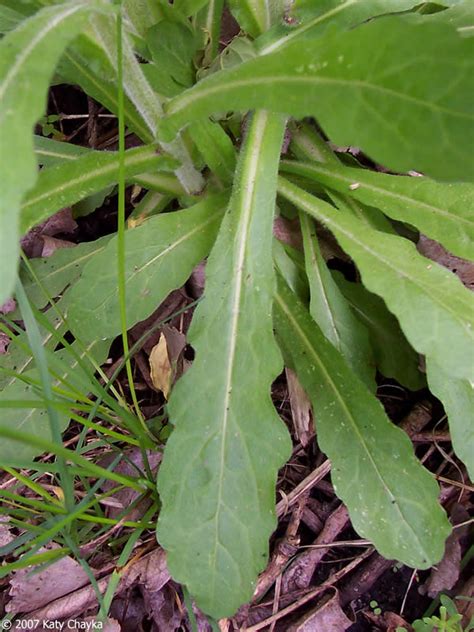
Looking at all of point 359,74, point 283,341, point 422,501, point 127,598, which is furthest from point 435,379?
point 127,598

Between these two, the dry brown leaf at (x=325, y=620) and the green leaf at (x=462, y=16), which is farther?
the dry brown leaf at (x=325, y=620)

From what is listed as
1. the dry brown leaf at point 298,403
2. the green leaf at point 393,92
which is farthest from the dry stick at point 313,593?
the green leaf at point 393,92

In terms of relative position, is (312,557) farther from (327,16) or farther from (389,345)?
(327,16)

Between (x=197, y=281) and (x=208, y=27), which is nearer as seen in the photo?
(x=208, y=27)

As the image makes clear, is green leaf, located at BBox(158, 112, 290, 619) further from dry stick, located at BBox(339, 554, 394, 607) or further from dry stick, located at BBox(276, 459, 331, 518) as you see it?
dry stick, located at BBox(339, 554, 394, 607)

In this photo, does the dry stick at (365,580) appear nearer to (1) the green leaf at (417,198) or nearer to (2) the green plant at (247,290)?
(2) the green plant at (247,290)

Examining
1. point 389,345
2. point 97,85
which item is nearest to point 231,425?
point 389,345

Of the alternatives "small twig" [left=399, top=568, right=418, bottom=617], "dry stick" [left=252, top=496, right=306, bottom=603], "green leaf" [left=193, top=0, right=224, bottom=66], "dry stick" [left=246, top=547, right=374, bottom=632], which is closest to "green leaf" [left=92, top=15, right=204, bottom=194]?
"green leaf" [left=193, top=0, right=224, bottom=66]
